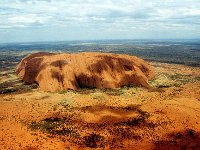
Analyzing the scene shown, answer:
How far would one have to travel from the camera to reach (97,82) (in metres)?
50.0

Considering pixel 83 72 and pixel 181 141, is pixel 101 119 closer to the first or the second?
pixel 181 141

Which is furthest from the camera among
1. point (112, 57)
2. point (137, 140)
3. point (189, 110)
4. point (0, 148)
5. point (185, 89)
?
point (112, 57)

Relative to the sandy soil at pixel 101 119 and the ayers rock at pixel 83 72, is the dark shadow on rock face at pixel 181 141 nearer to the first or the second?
the sandy soil at pixel 101 119

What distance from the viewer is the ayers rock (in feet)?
163

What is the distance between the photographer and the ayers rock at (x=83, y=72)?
49562 millimetres

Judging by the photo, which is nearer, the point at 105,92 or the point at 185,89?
the point at 105,92

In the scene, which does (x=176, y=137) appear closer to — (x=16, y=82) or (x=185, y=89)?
(x=185, y=89)

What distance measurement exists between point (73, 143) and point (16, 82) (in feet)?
109

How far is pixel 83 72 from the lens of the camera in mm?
51156

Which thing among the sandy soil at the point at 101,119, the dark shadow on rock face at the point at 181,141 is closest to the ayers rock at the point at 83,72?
the sandy soil at the point at 101,119

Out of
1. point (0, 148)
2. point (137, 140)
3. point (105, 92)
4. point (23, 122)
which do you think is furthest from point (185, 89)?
point (0, 148)

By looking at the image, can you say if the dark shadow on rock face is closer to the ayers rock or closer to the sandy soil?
the sandy soil

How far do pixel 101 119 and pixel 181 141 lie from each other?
963cm

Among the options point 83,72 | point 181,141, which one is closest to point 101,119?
point 181,141
